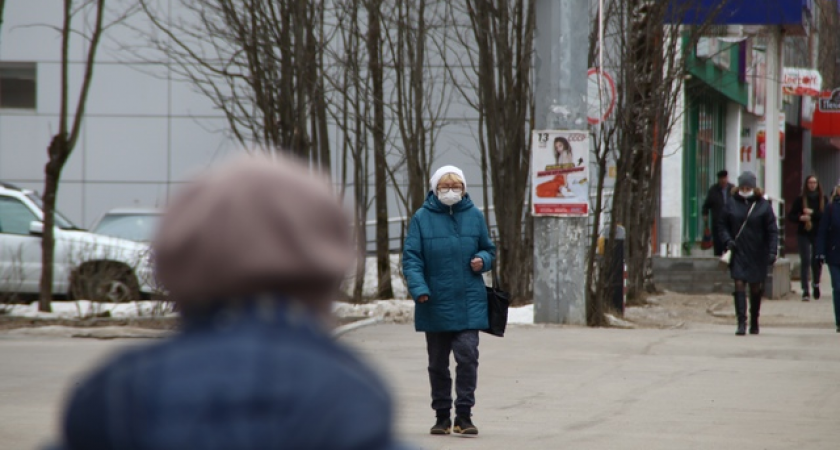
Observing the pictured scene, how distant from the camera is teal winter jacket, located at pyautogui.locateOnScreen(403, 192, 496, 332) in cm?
779

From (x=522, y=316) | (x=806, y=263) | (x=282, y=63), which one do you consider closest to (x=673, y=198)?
(x=806, y=263)

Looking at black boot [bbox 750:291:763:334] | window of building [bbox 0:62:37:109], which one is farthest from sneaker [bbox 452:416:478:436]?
window of building [bbox 0:62:37:109]

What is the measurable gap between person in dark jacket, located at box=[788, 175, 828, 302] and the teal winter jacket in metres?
14.5


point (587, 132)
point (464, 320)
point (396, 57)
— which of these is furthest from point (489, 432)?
point (396, 57)

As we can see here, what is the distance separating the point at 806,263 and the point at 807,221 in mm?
683

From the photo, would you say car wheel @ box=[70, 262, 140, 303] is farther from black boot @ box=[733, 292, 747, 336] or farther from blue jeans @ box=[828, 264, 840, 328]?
blue jeans @ box=[828, 264, 840, 328]

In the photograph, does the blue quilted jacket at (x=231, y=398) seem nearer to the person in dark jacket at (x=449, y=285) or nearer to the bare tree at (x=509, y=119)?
the person in dark jacket at (x=449, y=285)

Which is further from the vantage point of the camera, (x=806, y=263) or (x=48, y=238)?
(x=806, y=263)

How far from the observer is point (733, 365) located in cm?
1162

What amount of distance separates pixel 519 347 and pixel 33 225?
7057mm

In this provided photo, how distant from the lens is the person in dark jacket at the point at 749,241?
→ 1432 cm

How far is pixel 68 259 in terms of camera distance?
1593 centimetres

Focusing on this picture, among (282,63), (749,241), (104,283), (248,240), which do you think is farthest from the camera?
(282,63)

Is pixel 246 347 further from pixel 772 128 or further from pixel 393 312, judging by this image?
pixel 772 128
